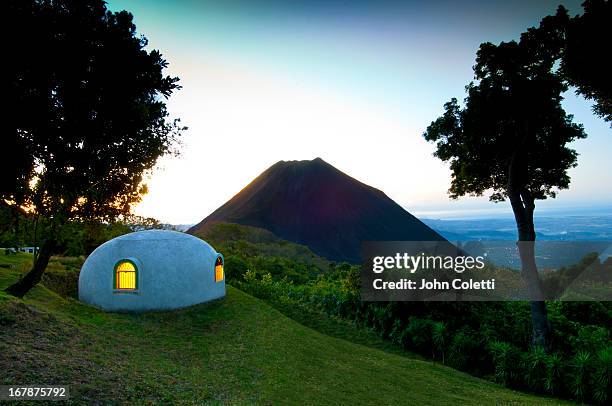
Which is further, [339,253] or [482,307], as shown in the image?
[339,253]

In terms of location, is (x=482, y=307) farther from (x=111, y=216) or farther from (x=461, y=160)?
(x=111, y=216)

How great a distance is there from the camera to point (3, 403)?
240 inches

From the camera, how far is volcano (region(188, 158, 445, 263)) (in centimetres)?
11700

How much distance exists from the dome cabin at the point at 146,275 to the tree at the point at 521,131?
13044 mm

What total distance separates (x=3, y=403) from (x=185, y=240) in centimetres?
1343

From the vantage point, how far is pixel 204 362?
11.8 m

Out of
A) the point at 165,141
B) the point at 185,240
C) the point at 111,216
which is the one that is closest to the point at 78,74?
the point at 165,141

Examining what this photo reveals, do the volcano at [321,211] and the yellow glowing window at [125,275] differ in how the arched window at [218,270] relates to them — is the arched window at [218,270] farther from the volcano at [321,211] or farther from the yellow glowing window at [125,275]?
the volcano at [321,211]

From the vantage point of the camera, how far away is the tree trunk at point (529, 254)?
16750 mm

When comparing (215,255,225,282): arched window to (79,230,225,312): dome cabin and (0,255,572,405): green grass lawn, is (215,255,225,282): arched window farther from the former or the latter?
(0,255,572,405): green grass lawn

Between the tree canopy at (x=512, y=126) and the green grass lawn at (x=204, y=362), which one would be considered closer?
the green grass lawn at (x=204, y=362)


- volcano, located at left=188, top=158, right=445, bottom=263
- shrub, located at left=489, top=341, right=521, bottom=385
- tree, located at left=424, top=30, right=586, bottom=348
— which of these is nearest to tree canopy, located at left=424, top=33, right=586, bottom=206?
tree, located at left=424, top=30, right=586, bottom=348

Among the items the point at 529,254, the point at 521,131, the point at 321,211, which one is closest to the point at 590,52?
the point at 521,131

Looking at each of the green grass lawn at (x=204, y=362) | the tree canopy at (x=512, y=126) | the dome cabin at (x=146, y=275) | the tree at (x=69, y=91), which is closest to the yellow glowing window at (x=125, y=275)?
the dome cabin at (x=146, y=275)
